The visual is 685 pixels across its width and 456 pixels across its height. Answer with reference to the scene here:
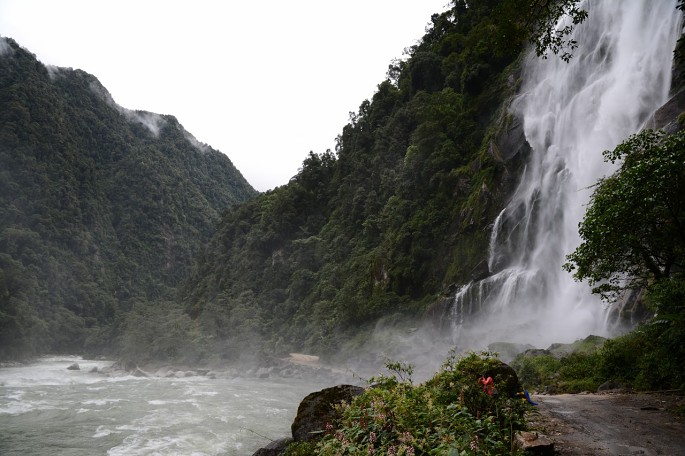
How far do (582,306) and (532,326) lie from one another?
2887 mm

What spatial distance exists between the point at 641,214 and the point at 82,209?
4224 inches

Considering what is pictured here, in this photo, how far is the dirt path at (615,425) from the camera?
16.2 feet

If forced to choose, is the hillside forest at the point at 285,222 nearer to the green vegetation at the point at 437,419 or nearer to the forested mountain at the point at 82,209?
the forested mountain at the point at 82,209

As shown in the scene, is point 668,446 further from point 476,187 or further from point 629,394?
point 476,187

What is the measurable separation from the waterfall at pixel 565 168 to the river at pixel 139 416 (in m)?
13.5

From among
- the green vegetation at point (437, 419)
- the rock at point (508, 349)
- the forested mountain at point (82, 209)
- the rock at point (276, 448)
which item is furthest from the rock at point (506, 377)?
the forested mountain at point (82, 209)

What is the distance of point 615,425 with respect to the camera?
236 inches

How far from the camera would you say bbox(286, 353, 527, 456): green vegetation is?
13.7 feet

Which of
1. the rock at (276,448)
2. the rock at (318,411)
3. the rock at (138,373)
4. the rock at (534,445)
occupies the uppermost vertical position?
the rock at (534,445)

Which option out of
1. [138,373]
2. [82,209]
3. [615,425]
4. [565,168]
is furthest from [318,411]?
[82,209]

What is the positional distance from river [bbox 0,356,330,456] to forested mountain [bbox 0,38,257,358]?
86.1 ft

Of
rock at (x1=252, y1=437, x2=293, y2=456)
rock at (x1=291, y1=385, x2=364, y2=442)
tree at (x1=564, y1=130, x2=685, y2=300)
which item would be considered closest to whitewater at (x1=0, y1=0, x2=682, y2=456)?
rock at (x1=252, y1=437, x2=293, y2=456)

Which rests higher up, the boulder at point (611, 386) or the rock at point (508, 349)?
the rock at point (508, 349)

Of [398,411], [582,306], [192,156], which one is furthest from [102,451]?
[192,156]
